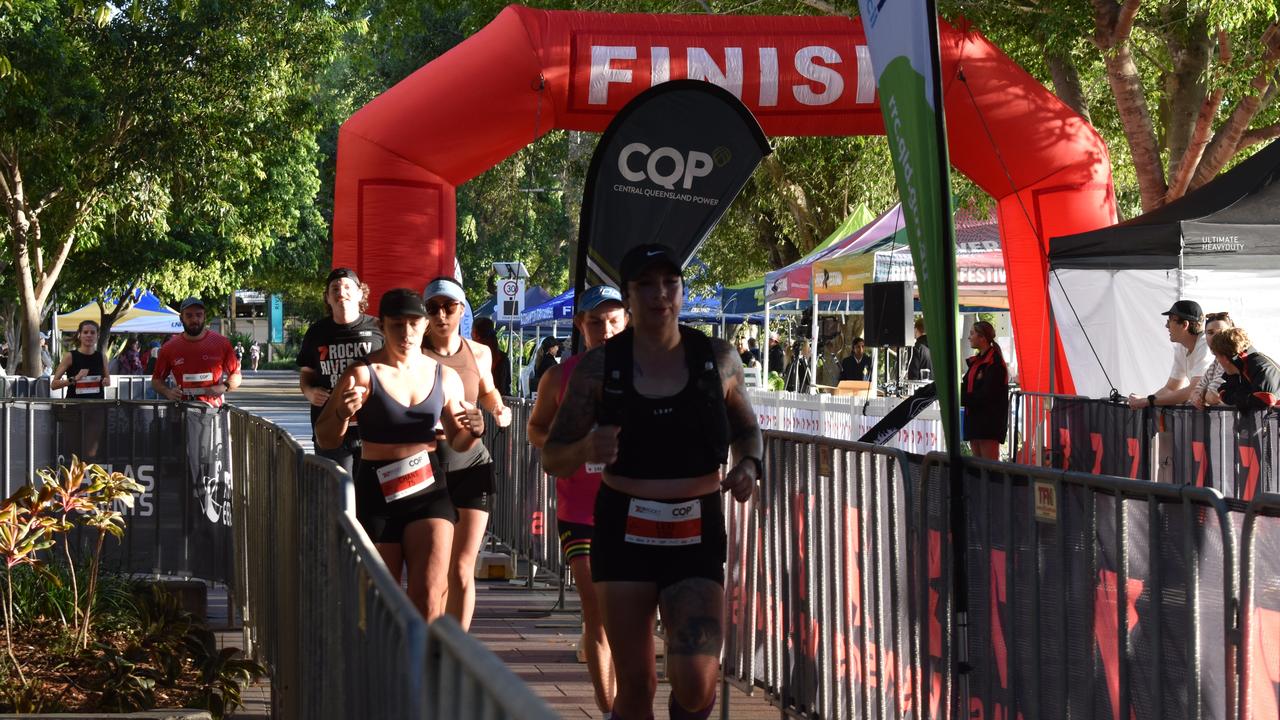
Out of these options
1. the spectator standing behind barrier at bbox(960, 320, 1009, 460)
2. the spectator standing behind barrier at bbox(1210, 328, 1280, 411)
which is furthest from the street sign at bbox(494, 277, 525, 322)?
the spectator standing behind barrier at bbox(1210, 328, 1280, 411)

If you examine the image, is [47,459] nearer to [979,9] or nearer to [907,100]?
[907,100]

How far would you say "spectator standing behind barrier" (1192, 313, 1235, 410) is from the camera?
462 inches

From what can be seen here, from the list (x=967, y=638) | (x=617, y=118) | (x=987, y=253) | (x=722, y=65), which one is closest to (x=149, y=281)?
(x=987, y=253)

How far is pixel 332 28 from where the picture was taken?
27.2 meters

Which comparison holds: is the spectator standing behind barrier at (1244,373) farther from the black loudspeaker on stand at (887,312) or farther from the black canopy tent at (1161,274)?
the black loudspeaker on stand at (887,312)

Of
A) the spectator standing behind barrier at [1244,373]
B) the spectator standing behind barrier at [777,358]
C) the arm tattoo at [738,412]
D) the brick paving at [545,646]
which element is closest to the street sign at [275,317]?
the spectator standing behind barrier at [777,358]

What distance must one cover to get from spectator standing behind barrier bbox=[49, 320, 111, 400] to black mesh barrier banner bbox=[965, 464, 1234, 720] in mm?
14843

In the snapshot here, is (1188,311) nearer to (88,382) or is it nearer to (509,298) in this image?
(88,382)

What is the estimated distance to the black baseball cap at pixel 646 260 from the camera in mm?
5160

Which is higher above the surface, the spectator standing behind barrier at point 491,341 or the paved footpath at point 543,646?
the spectator standing behind barrier at point 491,341

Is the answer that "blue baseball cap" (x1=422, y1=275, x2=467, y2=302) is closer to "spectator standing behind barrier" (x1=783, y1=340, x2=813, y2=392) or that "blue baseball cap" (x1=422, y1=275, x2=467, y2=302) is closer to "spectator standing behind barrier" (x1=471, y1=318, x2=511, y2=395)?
"spectator standing behind barrier" (x1=471, y1=318, x2=511, y2=395)

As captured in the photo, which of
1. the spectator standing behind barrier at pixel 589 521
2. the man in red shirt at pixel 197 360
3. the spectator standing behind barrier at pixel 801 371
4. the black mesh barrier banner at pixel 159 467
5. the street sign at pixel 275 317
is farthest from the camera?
the street sign at pixel 275 317

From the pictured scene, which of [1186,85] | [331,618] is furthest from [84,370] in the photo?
[331,618]

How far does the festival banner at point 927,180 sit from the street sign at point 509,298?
75.7 ft
